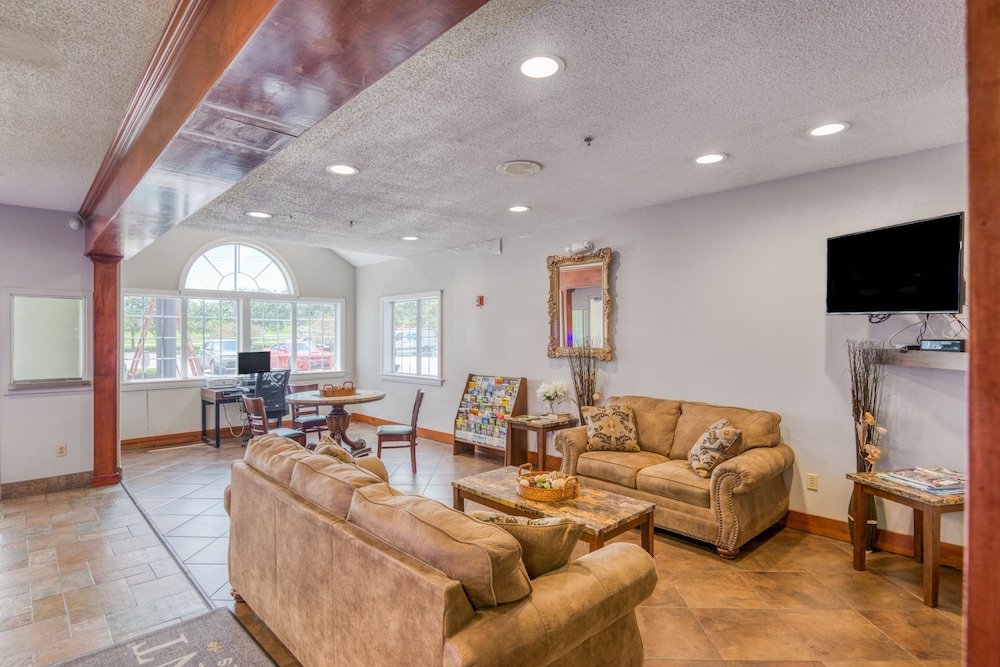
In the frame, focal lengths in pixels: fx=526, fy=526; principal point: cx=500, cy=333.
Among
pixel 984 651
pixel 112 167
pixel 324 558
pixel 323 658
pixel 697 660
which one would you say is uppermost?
pixel 112 167

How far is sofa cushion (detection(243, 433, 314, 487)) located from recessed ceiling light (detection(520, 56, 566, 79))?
6.38 ft

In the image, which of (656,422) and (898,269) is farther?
(656,422)

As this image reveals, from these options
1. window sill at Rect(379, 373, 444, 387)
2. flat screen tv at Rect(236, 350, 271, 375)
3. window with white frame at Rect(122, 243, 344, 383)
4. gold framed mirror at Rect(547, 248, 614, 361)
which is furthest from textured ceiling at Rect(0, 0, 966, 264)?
window sill at Rect(379, 373, 444, 387)

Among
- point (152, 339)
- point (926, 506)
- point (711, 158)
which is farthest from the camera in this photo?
point (152, 339)

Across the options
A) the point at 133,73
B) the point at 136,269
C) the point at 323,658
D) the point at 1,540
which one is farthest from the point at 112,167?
the point at 136,269

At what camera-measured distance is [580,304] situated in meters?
5.18

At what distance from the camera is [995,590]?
578 mm

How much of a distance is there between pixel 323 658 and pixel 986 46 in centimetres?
233

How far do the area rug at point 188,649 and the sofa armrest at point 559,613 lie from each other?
1370 millimetres

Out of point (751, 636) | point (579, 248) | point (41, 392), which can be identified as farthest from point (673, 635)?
point (41, 392)

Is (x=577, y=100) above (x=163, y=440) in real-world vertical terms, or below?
above

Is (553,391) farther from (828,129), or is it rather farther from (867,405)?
(828,129)

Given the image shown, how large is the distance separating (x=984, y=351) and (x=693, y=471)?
3.23 m

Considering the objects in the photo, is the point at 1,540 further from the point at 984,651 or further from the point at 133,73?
the point at 984,651
